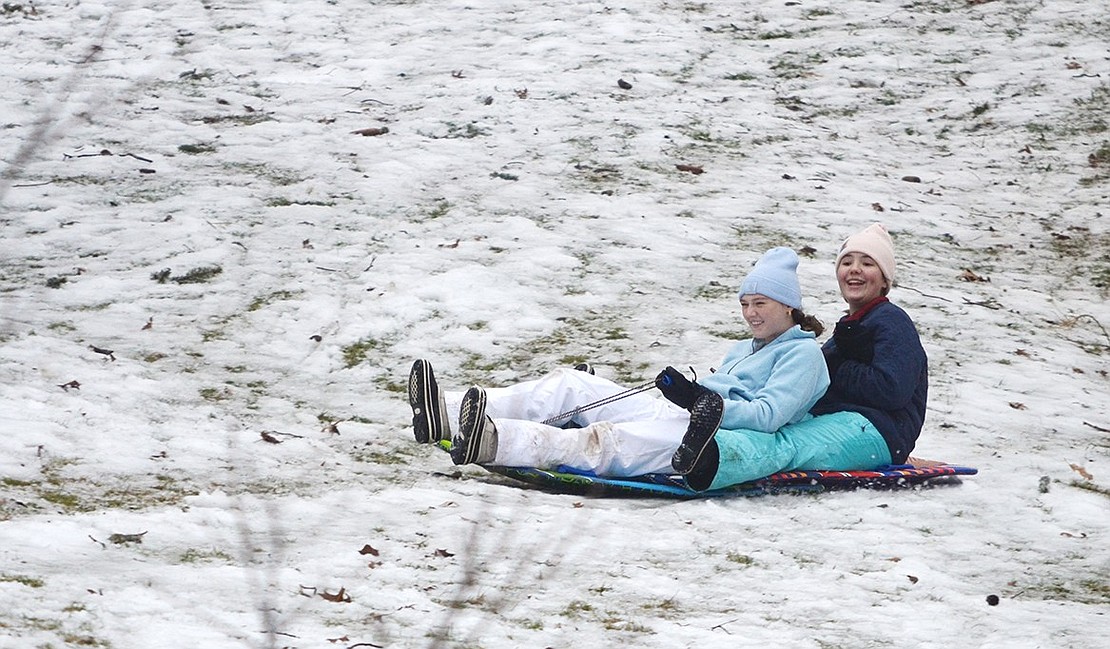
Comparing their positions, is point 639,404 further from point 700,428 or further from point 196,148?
point 196,148

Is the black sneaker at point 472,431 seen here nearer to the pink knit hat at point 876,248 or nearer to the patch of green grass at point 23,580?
the patch of green grass at point 23,580

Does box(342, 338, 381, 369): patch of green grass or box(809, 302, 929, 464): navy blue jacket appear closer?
box(809, 302, 929, 464): navy blue jacket

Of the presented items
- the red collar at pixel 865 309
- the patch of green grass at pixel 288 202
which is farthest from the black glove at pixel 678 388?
the patch of green grass at pixel 288 202

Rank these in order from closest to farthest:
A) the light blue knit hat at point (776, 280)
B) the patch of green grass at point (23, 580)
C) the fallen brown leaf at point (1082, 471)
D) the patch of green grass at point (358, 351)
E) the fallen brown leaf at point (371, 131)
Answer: the patch of green grass at point (23, 580) → the light blue knit hat at point (776, 280) → the fallen brown leaf at point (1082, 471) → the patch of green grass at point (358, 351) → the fallen brown leaf at point (371, 131)

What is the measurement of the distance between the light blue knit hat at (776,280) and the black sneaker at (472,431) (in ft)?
4.50

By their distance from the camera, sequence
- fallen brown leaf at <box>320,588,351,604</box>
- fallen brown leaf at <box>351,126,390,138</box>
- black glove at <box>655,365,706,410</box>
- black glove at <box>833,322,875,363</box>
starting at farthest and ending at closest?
fallen brown leaf at <box>351,126,390,138</box>, black glove at <box>833,322,875,363</box>, black glove at <box>655,365,706,410</box>, fallen brown leaf at <box>320,588,351,604</box>

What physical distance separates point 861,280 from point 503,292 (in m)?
2.71

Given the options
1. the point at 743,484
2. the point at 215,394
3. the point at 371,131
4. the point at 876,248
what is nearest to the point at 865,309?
the point at 876,248

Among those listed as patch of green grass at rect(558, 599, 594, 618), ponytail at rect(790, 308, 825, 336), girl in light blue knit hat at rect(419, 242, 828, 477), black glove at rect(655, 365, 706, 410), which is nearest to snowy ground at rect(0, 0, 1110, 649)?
patch of green grass at rect(558, 599, 594, 618)

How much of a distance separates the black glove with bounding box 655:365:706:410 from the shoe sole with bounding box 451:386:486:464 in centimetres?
75

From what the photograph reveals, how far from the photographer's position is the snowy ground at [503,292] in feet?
13.3

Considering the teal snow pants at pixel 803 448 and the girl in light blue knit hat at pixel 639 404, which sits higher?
the girl in light blue knit hat at pixel 639 404

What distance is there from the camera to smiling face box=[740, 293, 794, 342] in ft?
18.0

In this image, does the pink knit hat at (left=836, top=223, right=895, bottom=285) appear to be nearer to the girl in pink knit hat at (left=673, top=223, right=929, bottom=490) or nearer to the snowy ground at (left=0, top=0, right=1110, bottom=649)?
the girl in pink knit hat at (left=673, top=223, right=929, bottom=490)
